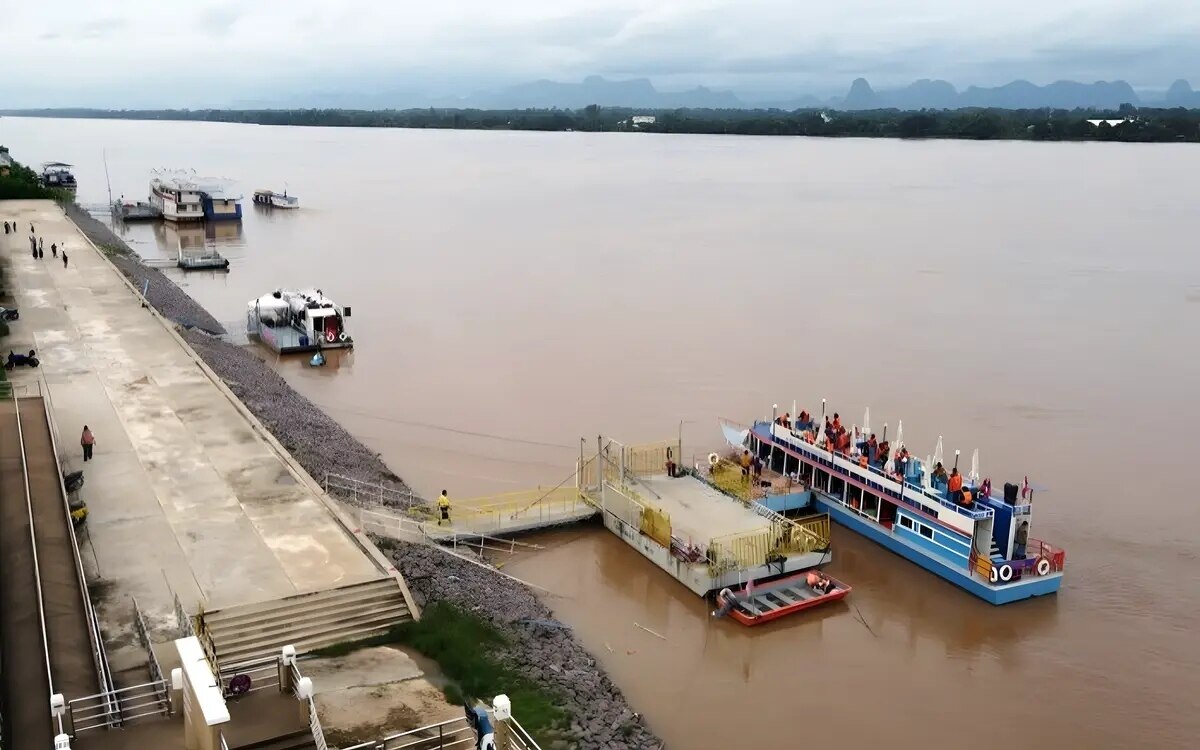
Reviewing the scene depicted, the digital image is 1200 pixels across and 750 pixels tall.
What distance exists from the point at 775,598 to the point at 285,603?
33.2 ft

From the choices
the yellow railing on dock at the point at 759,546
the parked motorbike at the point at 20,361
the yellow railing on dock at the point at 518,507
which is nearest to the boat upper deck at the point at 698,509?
the yellow railing on dock at the point at 759,546

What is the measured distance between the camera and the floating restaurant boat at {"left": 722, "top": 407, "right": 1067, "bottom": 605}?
71.2 ft

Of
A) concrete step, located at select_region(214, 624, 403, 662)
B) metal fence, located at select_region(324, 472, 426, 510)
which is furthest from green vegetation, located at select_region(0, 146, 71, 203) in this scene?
concrete step, located at select_region(214, 624, 403, 662)

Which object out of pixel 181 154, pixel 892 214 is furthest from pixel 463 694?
pixel 181 154

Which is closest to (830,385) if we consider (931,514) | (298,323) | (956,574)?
(931,514)

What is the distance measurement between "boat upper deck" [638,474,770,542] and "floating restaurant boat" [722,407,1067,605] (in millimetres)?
1692

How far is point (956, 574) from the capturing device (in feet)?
72.8

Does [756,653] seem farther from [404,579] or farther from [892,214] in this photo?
[892,214]

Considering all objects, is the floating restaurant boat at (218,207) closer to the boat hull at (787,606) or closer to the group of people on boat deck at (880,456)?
the group of people on boat deck at (880,456)

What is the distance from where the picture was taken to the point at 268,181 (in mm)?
133750

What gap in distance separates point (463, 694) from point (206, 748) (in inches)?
192

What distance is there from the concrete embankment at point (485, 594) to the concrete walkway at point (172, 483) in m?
1.31

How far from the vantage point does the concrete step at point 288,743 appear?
444 inches

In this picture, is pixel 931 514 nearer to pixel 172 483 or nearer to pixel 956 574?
pixel 956 574
